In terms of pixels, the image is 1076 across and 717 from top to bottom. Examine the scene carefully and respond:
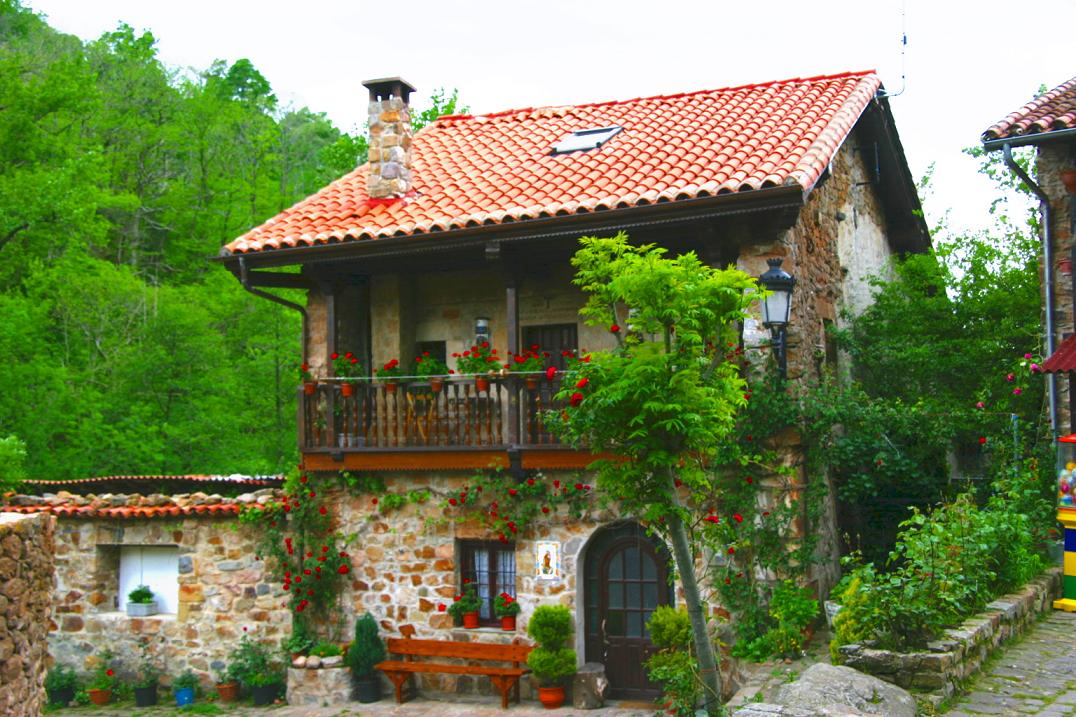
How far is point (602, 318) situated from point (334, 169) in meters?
21.0

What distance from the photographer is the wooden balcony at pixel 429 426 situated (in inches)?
449

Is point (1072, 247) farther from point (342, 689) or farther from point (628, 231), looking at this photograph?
point (342, 689)

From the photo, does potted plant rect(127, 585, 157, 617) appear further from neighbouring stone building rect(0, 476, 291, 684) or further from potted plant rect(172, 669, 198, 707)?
potted plant rect(172, 669, 198, 707)

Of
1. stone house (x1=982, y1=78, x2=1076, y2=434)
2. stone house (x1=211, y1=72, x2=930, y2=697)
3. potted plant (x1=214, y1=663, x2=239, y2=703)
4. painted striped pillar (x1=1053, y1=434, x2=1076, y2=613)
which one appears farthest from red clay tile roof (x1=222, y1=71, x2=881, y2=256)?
potted plant (x1=214, y1=663, x2=239, y2=703)

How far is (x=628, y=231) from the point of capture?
11297 mm

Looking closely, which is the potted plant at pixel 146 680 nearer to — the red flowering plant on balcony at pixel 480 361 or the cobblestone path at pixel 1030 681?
the red flowering plant on balcony at pixel 480 361

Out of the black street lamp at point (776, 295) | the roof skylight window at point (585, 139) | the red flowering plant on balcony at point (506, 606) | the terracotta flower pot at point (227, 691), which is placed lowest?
the terracotta flower pot at point (227, 691)

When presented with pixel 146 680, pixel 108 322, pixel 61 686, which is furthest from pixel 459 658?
pixel 108 322

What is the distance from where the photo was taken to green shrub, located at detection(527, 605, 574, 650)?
11320mm

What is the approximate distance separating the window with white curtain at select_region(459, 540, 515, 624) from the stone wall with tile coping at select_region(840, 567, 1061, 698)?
5.37 metres

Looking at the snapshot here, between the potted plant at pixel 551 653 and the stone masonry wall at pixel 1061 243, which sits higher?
the stone masonry wall at pixel 1061 243

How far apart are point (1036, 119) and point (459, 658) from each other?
8.07 meters

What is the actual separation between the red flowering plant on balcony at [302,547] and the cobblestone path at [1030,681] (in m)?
7.13

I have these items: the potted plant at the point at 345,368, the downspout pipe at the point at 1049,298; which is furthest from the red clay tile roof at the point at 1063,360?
the potted plant at the point at 345,368
